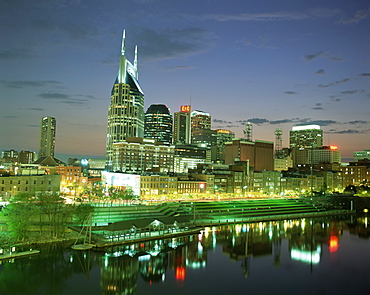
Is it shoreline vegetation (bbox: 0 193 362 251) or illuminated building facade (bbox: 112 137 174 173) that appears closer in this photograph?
shoreline vegetation (bbox: 0 193 362 251)

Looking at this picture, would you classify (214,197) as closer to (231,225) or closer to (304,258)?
(231,225)

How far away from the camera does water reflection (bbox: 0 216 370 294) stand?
121 feet

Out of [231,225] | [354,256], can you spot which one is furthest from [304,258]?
[231,225]

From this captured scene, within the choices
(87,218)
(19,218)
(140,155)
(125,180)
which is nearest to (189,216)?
(87,218)

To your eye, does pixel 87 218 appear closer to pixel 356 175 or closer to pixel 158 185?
pixel 158 185

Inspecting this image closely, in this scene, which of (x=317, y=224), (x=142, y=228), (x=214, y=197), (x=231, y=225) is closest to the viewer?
(x=142, y=228)

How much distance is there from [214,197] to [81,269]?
7011 cm

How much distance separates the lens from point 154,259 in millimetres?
46531

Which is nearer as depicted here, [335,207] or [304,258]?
[304,258]

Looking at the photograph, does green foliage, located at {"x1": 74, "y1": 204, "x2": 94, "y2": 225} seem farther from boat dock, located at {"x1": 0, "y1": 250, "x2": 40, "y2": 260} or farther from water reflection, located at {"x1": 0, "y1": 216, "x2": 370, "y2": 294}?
boat dock, located at {"x1": 0, "y1": 250, "x2": 40, "y2": 260}

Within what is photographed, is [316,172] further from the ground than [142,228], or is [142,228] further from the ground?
[316,172]

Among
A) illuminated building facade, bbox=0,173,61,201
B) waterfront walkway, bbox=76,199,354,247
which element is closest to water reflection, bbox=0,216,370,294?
waterfront walkway, bbox=76,199,354,247

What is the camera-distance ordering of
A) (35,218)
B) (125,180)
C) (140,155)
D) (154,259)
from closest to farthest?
(154,259) < (35,218) < (125,180) < (140,155)

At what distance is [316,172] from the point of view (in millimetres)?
173000
